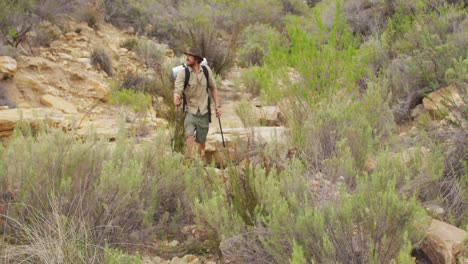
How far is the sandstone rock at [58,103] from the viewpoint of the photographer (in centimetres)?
955

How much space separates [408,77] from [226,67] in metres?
6.23

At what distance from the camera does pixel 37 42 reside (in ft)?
40.0

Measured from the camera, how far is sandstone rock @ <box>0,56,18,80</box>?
31.6ft

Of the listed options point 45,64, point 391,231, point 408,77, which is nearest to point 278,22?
point 45,64

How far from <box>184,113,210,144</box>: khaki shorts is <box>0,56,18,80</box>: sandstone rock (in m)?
5.36

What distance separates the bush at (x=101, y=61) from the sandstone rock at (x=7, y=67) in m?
2.60

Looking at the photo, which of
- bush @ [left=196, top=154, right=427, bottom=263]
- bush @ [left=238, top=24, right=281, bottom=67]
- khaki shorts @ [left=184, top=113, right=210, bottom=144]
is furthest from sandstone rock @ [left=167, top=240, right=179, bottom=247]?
bush @ [left=238, top=24, right=281, bottom=67]

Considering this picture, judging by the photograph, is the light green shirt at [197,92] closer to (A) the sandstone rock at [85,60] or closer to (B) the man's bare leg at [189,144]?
(B) the man's bare leg at [189,144]

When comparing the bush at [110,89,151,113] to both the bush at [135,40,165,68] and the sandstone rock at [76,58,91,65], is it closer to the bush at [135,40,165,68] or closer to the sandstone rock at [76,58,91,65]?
the sandstone rock at [76,58,91,65]

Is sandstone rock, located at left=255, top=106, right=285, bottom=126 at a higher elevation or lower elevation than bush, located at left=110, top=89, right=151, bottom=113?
lower

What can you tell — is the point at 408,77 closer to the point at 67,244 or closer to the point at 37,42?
the point at 67,244

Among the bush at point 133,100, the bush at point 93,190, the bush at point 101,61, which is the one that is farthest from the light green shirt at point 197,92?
the bush at point 101,61

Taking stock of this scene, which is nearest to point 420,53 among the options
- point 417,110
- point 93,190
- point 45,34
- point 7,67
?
point 417,110

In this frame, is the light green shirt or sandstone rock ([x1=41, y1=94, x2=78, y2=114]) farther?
sandstone rock ([x1=41, y1=94, x2=78, y2=114])
